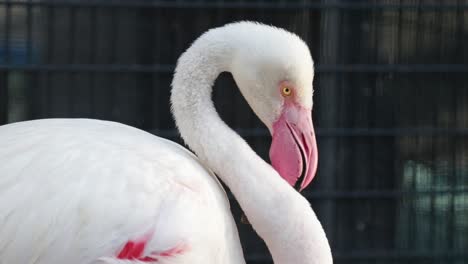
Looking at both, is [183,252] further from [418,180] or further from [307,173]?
[418,180]

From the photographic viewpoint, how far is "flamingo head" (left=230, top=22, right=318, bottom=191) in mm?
3691

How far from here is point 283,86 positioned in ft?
12.3

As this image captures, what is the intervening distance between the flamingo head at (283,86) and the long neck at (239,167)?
0.21ft

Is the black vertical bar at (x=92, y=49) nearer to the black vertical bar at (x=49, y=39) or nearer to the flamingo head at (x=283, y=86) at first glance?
the black vertical bar at (x=49, y=39)

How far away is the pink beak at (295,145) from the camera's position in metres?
3.74

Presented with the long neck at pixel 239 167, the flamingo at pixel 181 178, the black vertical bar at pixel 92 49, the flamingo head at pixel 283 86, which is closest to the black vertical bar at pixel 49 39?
the black vertical bar at pixel 92 49

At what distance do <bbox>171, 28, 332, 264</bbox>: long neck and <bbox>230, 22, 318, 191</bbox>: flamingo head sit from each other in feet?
0.21

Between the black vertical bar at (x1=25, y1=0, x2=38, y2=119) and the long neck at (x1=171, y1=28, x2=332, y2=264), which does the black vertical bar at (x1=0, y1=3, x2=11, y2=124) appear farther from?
the long neck at (x1=171, y1=28, x2=332, y2=264)

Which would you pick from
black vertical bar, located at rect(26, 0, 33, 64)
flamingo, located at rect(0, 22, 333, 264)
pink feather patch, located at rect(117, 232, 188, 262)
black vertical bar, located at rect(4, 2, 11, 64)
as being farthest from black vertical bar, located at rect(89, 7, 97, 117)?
pink feather patch, located at rect(117, 232, 188, 262)

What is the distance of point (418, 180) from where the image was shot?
521 centimetres

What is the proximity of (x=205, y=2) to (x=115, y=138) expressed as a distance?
155 cm

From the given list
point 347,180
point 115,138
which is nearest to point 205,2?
point 347,180

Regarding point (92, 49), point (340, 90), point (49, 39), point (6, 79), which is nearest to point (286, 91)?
point (340, 90)

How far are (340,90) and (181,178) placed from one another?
5.78 ft
